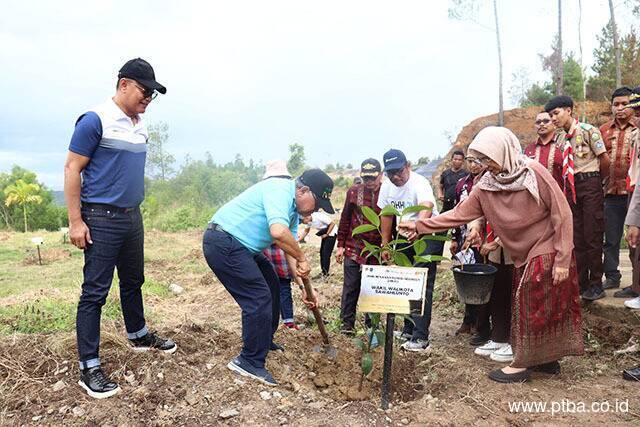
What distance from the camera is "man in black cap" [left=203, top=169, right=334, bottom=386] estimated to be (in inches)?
112

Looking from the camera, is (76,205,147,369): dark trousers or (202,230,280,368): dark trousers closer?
(76,205,147,369): dark trousers

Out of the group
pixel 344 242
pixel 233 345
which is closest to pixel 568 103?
pixel 344 242

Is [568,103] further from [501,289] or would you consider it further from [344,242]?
[344,242]

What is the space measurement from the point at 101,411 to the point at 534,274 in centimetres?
264

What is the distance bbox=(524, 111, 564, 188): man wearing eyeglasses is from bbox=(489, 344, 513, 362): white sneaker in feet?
4.59

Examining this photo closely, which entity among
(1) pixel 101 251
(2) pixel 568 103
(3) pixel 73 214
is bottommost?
(1) pixel 101 251

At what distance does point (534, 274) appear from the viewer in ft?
9.55

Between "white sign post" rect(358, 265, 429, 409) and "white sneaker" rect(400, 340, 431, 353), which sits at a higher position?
"white sign post" rect(358, 265, 429, 409)

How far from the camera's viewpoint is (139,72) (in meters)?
2.80

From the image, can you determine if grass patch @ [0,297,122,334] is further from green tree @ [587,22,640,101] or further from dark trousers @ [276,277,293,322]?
green tree @ [587,22,640,101]

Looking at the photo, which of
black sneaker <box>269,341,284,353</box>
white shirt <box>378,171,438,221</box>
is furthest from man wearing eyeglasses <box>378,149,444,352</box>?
black sneaker <box>269,341,284,353</box>

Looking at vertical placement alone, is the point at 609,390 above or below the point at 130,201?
below

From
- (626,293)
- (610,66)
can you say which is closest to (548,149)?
(626,293)

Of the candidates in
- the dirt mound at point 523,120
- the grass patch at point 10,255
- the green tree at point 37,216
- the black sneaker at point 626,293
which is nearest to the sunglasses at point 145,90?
the black sneaker at point 626,293
